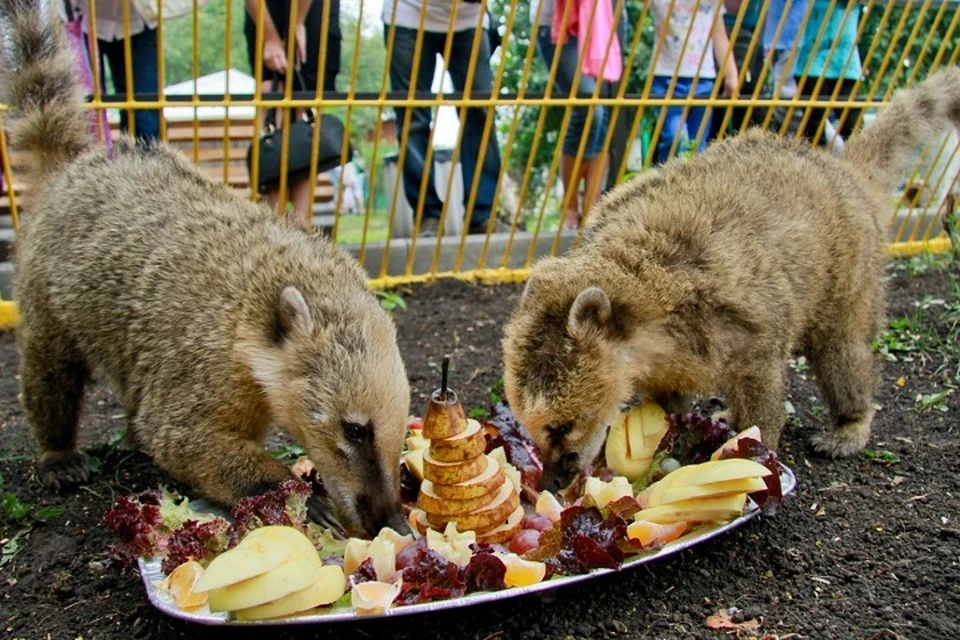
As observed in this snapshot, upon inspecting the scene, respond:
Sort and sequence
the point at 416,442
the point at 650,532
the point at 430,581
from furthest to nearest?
1. the point at 416,442
2. the point at 650,532
3. the point at 430,581

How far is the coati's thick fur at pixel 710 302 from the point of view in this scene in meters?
4.00

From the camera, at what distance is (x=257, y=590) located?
9.36 feet

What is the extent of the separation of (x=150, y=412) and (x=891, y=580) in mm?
3030

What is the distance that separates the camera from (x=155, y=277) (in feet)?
13.6

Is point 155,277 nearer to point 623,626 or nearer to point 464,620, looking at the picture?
point 464,620

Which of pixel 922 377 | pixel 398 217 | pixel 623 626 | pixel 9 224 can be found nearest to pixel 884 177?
pixel 922 377

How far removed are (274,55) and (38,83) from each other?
2572 mm

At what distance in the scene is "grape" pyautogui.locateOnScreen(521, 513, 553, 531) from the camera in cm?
356

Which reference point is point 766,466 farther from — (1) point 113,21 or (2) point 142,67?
(1) point 113,21

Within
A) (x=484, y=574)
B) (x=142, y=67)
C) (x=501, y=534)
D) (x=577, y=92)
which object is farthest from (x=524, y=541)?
(x=577, y=92)

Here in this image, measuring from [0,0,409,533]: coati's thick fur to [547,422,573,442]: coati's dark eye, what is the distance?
0.65 metres

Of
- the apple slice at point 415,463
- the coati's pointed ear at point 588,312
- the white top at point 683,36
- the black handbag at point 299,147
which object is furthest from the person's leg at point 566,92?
the apple slice at point 415,463

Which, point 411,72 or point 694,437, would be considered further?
point 411,72

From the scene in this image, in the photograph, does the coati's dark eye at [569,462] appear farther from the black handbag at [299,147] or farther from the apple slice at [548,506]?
the black handbag at [299,147]
